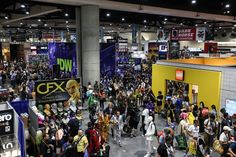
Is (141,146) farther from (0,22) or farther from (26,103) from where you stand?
(0,22)

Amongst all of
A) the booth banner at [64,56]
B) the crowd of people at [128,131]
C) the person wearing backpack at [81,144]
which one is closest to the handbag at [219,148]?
the crowd of people at [128,131]

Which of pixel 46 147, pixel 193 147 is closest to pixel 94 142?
pixel 46 147

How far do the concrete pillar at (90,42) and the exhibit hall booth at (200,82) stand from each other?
3466 millimetres

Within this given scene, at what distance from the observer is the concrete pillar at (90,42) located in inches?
531

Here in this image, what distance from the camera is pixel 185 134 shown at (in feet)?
26.1

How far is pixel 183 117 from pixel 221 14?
13.0 meters

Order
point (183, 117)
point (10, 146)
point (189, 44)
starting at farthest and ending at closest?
point (189, 44)
point (183, 117)
point (10, 146)

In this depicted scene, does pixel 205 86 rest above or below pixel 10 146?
above

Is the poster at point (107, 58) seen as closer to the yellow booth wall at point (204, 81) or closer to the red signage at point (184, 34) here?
the red signage at point (184, 34)

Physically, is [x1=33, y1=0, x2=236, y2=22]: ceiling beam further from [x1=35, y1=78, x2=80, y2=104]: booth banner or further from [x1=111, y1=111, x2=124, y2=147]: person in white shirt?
[x1=111, y1=111, x2=124, y2=147]: person in white shirt

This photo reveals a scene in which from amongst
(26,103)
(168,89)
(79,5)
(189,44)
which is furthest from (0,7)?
(189,44)

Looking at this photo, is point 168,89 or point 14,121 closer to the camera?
point 14,121

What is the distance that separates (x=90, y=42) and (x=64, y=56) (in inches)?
235

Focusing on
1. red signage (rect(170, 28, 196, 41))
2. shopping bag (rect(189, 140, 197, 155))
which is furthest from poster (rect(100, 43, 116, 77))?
shopping bag (rect(189, 140, 197, 155))
